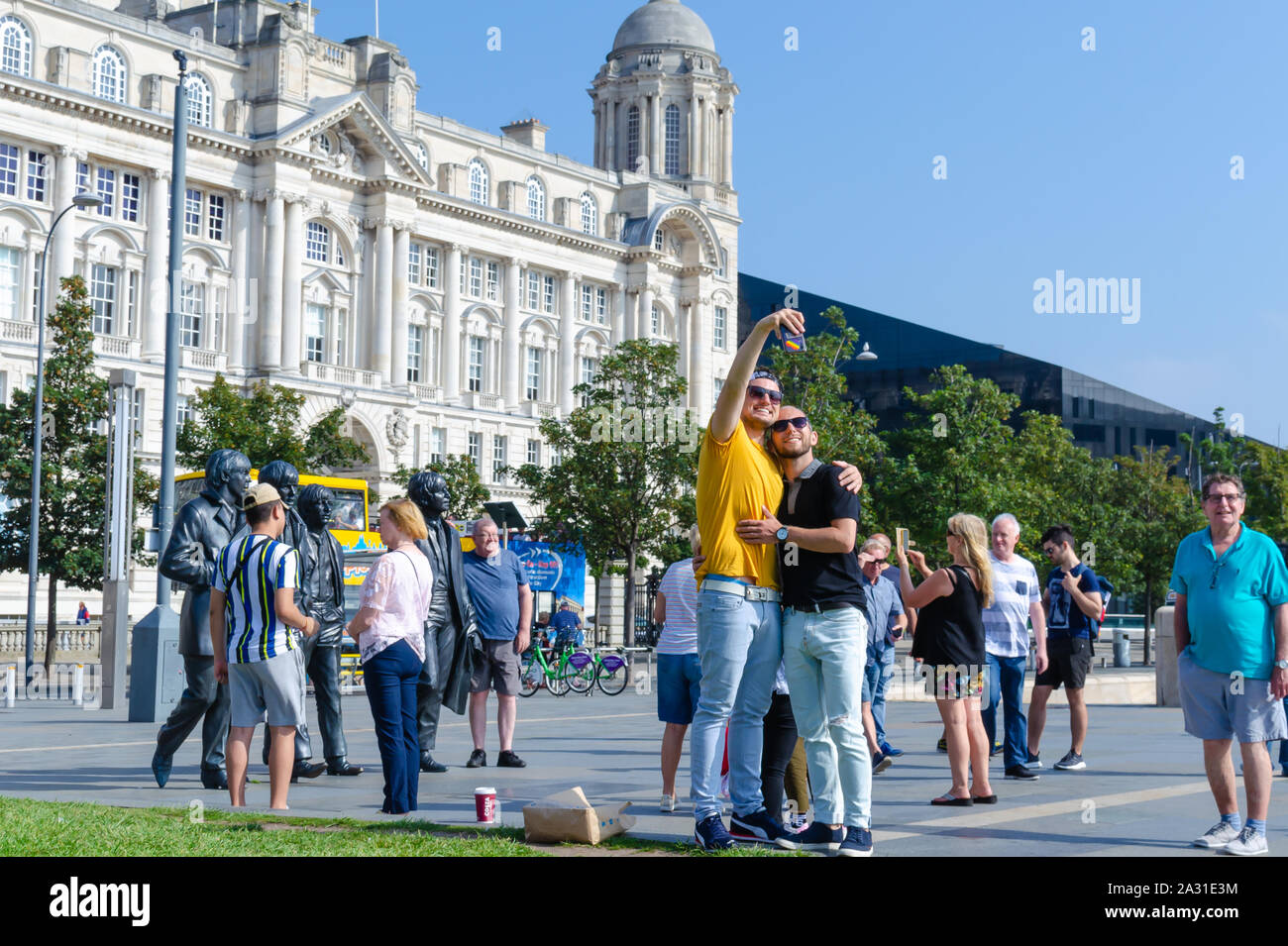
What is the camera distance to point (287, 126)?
192 ft

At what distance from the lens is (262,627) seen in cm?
852

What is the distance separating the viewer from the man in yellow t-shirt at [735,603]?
7.26m

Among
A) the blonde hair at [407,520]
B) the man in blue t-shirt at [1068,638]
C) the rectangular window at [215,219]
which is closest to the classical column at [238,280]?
the rectangular window at [215,219]

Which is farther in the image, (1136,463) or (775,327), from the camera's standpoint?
(1136,463)

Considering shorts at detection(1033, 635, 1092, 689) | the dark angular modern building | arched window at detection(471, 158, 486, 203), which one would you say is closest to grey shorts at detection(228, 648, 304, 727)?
shorts at detection(1033, 635, 1092, 689)

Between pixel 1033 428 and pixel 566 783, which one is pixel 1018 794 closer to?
pixel 566 783

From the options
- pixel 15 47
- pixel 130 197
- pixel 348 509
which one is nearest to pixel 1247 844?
pixel 348 509

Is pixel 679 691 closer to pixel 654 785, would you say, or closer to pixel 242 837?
pixel 654 785

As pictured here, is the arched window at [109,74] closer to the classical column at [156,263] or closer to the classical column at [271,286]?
the classical column at [156,263]

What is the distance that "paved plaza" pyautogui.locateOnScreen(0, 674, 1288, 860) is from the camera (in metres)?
8.20

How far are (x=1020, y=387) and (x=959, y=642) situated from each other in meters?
81.0

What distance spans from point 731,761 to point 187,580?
4.37 metres

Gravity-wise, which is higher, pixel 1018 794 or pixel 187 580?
pixel 187 580
